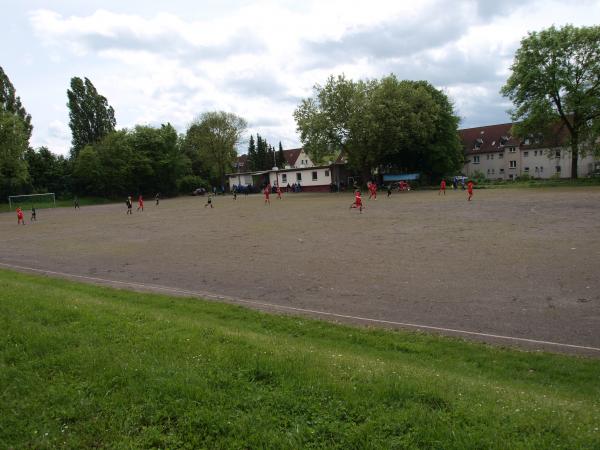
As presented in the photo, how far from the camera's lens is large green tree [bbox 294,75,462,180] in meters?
53.0

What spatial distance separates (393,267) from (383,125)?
140ft

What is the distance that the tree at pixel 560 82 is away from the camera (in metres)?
47.1

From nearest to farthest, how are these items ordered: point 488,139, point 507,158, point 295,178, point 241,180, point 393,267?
point 393,267 < point 295,178 < point 507,158 < point 241,180 < point 488,139

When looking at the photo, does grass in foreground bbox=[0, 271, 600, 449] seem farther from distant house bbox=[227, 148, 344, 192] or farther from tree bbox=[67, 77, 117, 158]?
tree bbox=[67, 77, 117, 158]

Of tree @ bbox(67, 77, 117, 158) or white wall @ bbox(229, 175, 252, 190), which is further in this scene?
white wall @ bbox(229, 175, 252, 190)

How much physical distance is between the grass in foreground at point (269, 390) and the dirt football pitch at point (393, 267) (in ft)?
4.64

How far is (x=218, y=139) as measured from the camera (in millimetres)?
86250

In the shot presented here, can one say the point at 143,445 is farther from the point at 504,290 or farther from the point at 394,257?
the point at 394,257

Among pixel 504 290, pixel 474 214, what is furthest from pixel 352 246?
pixel 474 214

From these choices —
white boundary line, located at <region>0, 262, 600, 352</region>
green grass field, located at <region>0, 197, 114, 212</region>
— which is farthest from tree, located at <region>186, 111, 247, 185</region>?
white boundary line, located at <region>0, 262, 600, 352</region>

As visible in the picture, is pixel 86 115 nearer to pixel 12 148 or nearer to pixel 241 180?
pixel 12 148

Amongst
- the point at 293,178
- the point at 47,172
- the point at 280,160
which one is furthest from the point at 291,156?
the point at 47,172

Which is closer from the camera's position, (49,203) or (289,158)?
(49,203)

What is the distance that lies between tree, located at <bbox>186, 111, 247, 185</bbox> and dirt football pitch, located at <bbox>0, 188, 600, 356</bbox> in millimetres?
64741
